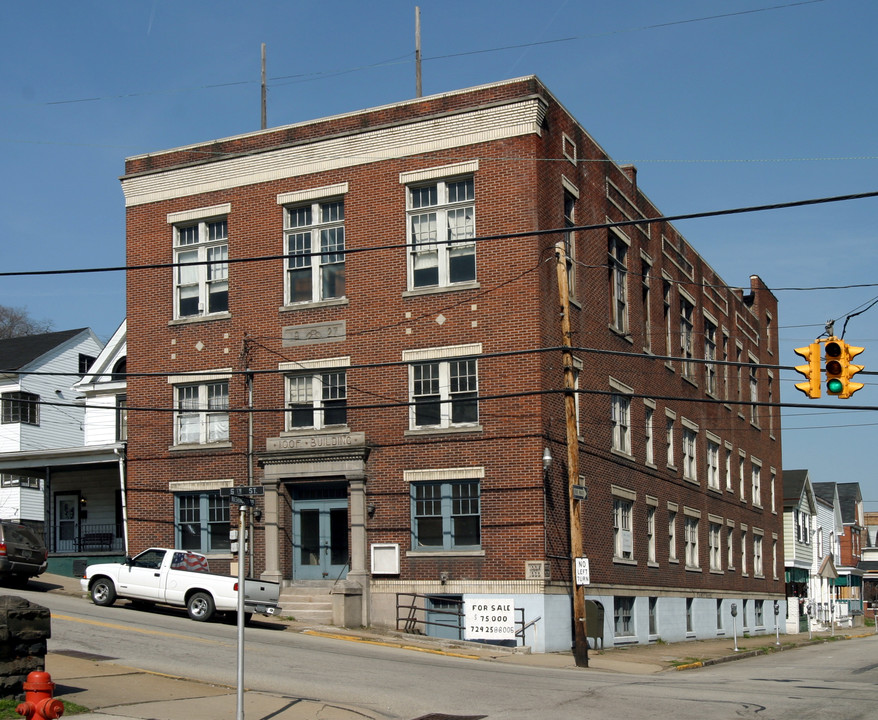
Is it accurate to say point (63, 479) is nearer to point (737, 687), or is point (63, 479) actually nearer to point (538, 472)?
point (538, 472)

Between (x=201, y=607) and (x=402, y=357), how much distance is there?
26.3 ft

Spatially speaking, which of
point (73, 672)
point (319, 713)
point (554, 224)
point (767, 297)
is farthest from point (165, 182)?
point (767, 297)

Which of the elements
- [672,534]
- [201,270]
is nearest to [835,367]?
[201,270]

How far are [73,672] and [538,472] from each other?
12777 mm

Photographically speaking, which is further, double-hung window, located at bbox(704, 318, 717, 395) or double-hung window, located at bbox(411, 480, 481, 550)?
double-hung window, located at bbox(704, 318, 717, 395)

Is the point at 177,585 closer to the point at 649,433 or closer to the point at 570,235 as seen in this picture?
the point at 570,235

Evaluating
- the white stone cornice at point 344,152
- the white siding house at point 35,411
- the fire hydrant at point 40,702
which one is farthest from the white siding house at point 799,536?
the fire hydrant at point 40,702

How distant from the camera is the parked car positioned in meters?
28.6

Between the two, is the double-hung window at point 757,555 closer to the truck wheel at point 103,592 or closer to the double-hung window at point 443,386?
the double-hung window at point 443,386

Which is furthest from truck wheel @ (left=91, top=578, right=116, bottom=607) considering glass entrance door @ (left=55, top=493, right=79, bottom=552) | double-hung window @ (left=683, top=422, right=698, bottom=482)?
double-hung window @ (left=683, top=422, right=698, bottom=482)

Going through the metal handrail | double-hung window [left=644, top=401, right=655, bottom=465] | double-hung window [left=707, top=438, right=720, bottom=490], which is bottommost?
the metal handrail

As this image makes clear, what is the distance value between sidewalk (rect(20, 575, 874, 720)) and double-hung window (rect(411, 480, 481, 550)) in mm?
2510

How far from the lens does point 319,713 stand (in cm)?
1498

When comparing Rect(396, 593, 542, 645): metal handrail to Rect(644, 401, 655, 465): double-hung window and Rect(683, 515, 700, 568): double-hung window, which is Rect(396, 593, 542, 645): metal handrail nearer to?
Rect(644, 401, 655, 465): double-hung window
